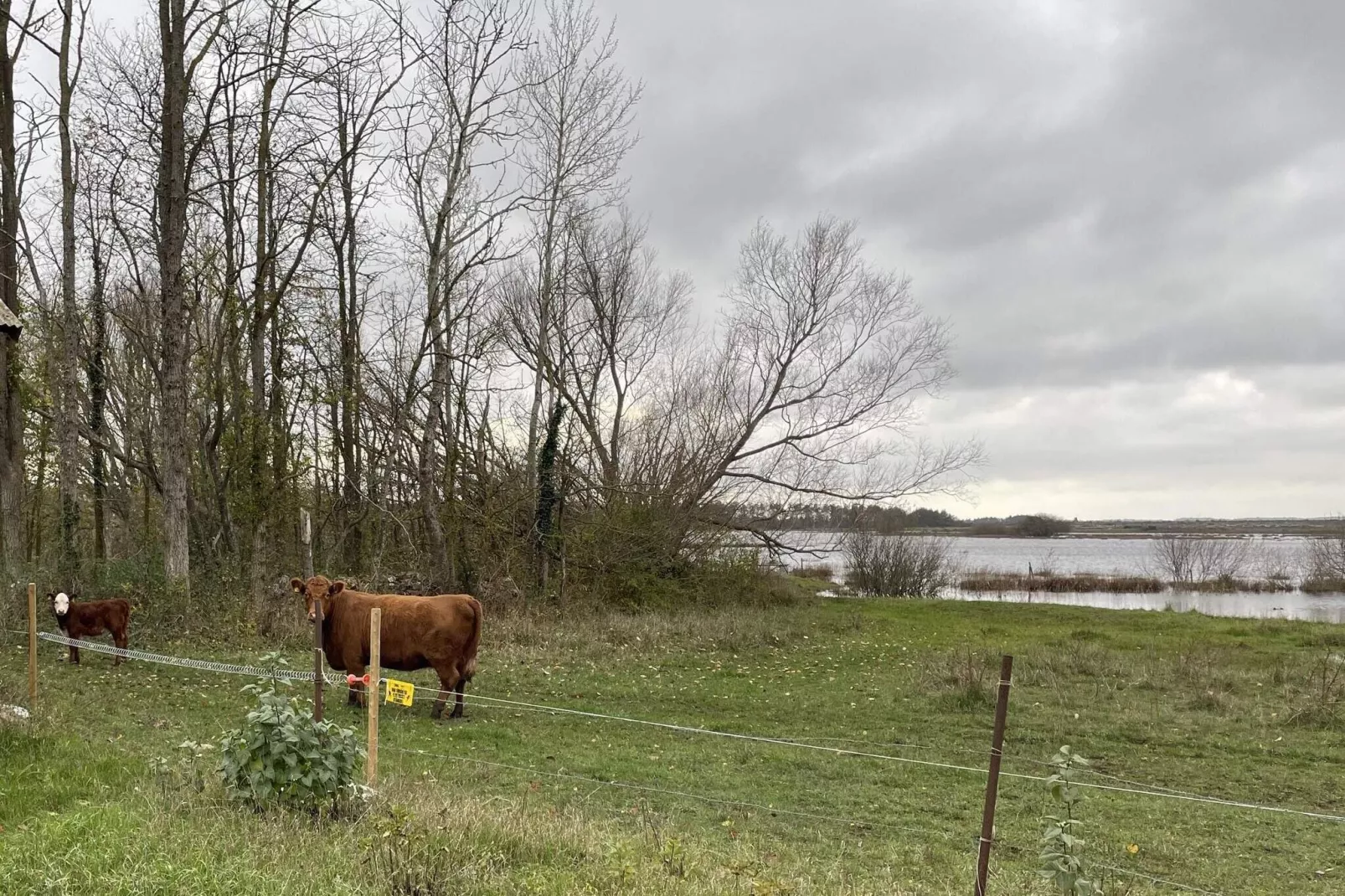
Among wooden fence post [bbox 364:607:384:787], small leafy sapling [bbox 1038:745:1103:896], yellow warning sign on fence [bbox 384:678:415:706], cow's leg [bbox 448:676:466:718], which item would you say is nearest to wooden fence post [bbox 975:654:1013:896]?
small leafy sapling [bbox 1038:745:1103:896]

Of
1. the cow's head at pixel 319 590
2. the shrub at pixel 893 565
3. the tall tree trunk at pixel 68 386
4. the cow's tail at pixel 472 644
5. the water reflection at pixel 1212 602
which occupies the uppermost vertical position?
the tall tree trunk at pixel 68 386

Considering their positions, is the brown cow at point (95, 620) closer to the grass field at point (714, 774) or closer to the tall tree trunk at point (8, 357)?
the grass field at point (714, 774)

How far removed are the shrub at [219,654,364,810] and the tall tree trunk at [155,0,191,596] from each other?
1240 centimetres

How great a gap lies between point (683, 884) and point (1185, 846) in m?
5.04

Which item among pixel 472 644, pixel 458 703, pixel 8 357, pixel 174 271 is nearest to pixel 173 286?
pixel 174 271

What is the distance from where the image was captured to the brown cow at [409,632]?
37.9 feet

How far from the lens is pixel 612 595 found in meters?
25.4

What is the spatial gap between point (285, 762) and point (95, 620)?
1001 cm

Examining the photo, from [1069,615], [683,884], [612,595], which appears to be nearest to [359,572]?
[612,595]

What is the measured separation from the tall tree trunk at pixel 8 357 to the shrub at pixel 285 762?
1351 centimetres

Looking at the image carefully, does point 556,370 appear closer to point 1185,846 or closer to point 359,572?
point 359,572

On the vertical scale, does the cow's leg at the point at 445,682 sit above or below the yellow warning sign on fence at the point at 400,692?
below

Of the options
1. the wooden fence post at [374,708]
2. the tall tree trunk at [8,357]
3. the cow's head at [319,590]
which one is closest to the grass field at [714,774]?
the wooden fence post at [374,708]

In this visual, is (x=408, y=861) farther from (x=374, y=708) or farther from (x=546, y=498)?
(x=546, y=498)
